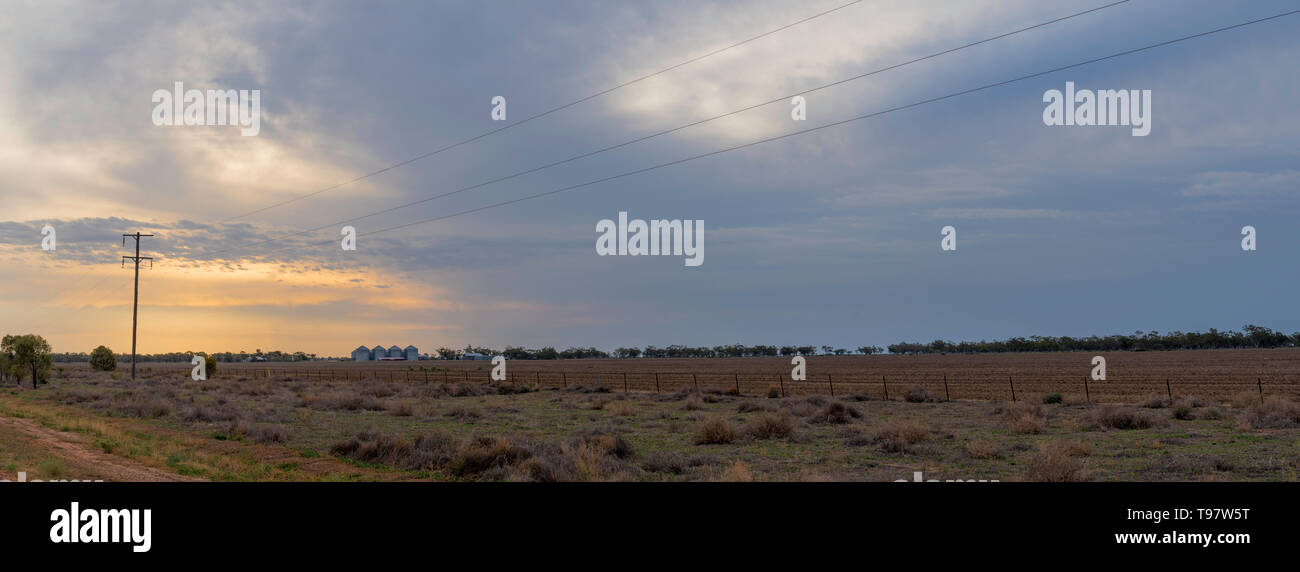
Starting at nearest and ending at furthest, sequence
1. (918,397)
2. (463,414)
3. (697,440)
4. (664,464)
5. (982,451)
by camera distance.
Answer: (664,464) → (982,451) → (697,440) → (463,414) → (918,397)

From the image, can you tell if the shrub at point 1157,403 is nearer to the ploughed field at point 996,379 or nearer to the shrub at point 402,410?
the ploughed field at point 996,379

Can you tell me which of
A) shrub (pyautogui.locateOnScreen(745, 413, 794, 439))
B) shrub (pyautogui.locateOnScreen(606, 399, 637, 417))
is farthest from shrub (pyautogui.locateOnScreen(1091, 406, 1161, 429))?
shrub (pyautogui.locateOnScreen(606, 399, 637, 417))

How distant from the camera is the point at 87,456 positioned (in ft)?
66.0

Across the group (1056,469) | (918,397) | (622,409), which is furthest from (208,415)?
(918,397)

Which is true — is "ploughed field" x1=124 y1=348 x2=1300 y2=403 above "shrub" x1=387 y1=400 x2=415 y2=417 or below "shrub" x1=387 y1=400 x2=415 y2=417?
below

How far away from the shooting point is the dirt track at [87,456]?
16.4 m

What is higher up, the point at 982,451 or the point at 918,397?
the point at 982,451

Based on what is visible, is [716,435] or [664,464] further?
[716,435]

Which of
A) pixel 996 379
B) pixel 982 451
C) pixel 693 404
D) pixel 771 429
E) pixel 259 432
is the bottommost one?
pixel 996 379

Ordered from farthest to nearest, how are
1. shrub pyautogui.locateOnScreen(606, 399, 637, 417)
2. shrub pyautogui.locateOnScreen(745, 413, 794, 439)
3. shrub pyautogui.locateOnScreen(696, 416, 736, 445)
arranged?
shrub pyautogui.locateOnScreen(606, 399, 637, 417)
shrub pyautogui.locateOnScreen(745, 413, 794, 439)
shrub pyautogui.locateOnScreen(696, 416, 736, 445)

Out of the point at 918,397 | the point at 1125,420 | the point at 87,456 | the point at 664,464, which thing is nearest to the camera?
the point at 664,464

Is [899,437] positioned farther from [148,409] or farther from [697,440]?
[148,409]

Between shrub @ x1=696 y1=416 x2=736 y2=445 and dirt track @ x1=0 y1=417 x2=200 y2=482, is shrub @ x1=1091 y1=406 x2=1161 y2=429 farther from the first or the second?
dirt track @ x1=0 y1=417 x2=200 y2=482

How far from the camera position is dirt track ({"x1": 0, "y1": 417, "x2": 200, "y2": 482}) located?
16.4 m
